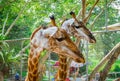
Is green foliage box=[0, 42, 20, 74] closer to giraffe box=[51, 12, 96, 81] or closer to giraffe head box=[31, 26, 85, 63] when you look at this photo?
giraffe box=[51, 12, 96, 81]

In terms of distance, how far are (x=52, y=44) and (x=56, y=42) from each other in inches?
0.8

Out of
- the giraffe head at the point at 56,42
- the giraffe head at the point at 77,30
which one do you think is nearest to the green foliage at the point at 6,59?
the giraffe head at the point at 77,30

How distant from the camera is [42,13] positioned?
5.86 m

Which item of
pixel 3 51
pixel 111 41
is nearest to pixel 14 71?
pixel 3 51

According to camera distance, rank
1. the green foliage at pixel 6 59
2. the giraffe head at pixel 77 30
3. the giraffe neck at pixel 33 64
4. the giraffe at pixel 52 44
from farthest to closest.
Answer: the green foliage at pixel 6 59, the giraffe head at pixel 77 30, the giraffe neck at pixel 33 64, the giraffe at pixel 52 44

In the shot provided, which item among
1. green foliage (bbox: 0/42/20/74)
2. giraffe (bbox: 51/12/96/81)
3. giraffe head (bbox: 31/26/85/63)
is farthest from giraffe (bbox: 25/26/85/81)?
green foliage (bbox: 0/42/20/74)

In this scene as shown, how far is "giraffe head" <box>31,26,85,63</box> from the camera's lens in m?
1.17

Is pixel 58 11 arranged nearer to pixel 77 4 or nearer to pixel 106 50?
pixel 77 4

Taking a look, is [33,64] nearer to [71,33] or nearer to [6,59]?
[71,33]

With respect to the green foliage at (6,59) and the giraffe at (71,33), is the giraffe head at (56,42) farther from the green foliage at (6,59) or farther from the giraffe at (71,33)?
the green foliage at (6,59)

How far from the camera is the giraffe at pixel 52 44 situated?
1172mm

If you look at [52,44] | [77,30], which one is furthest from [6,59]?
[52,44]

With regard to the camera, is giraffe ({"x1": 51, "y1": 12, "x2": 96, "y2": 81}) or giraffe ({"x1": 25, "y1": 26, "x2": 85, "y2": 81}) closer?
giraffe ({"x1": 25, "y1": 26, "x2": 85, "y2": 81})

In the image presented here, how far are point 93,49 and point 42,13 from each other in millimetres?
2860
